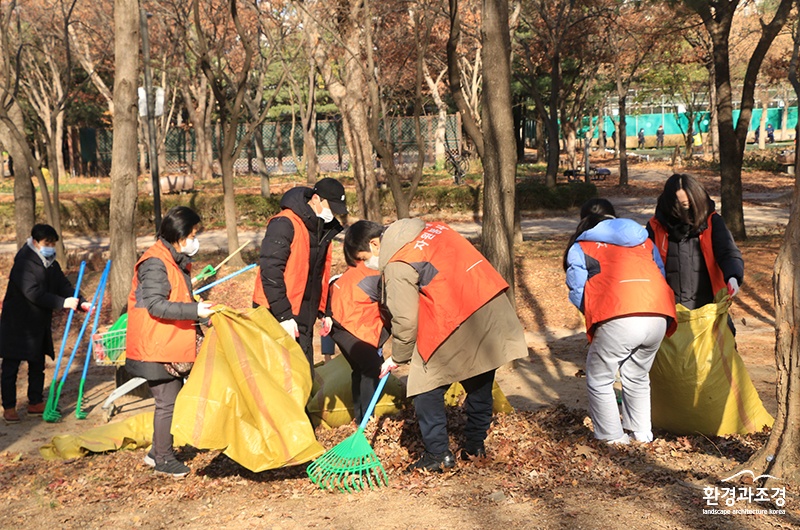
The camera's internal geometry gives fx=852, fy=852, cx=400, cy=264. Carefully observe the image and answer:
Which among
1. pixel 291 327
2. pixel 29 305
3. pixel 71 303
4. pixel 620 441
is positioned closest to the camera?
pixel 620 441

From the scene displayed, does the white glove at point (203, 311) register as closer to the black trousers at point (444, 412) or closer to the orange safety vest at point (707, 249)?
the black trousers at point (444, 412)

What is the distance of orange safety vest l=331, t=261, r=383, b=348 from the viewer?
18.1 ft

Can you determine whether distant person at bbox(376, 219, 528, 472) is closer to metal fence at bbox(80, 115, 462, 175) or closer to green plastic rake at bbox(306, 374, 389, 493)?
green plastic rake at bbox(306, 374, 389, 493)

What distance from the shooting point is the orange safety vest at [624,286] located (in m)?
4.65

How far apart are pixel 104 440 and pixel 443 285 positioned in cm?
303

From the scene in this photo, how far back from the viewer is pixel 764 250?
12.4 meters

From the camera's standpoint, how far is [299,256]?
5.46 m

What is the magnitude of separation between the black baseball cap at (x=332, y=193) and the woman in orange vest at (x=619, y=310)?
1.53m

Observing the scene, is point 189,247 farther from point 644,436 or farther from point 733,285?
point 733,285

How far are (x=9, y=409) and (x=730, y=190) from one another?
10.6 m

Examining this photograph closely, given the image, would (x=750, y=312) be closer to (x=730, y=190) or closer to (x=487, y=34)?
(x=730, y=190)

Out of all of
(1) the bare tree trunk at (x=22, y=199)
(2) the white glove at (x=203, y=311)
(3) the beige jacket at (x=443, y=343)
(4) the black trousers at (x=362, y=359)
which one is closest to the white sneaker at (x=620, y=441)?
(3) the beige jacket at (x=443, y=343)

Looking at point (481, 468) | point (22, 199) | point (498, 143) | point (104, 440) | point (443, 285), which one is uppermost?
point (498, 143)

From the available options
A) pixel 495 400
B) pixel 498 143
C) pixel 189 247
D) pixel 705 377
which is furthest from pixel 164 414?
pixel 498 143
